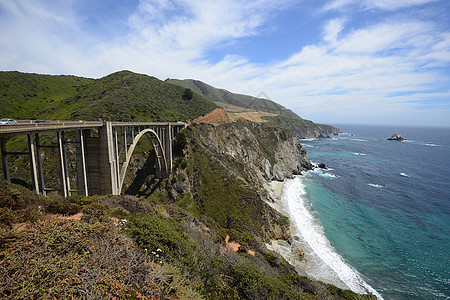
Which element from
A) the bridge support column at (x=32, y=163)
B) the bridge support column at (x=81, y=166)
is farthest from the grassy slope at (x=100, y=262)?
the bridge support column at (x=81, y=166)

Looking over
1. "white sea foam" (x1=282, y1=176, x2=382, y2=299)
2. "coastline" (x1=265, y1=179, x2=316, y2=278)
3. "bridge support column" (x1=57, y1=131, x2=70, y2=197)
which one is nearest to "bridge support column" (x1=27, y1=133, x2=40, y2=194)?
"bridge support column" (x1=57, y1=131, x2=70, y2=197)

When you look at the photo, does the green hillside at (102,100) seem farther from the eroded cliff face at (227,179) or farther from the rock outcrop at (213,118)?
the eroded cliff face at (227,179)

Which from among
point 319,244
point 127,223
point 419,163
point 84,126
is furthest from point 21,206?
point 419,163

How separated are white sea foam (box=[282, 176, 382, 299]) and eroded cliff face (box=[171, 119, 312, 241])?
401 centimetres

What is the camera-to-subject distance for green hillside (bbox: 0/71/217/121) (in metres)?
43.0

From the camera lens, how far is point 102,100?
148 ft

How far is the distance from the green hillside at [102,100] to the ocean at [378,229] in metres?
Answer: 40.1

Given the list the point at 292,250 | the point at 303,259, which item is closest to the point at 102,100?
the point at 292,250

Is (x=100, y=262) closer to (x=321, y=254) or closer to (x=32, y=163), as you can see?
(x=32, y=163)

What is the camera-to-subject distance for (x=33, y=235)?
20.0 feet

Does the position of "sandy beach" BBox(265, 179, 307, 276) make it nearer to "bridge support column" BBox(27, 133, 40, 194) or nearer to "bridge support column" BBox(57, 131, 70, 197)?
"bridge support column" BBox(57, 131, 70, 197)

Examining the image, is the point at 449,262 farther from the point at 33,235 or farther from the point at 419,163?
the point at 419,163

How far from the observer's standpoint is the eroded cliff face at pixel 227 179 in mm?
30109

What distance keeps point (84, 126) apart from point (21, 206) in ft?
31.6
